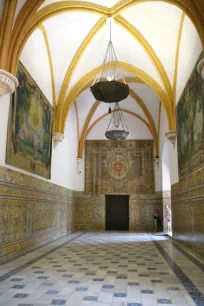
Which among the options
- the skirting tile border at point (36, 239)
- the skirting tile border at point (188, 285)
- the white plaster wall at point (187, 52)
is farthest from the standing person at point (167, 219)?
the skirting tile border at point (188, 285)

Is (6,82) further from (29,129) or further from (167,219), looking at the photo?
(167,219)

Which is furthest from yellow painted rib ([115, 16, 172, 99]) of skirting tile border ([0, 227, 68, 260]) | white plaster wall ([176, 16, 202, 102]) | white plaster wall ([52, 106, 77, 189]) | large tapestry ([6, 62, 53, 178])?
skirting tile border ([0, 227, 68, 260])

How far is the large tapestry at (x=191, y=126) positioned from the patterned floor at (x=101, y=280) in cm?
251

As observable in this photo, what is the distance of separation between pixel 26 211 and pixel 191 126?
5.12m

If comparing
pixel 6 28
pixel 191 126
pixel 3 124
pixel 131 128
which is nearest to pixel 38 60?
pixel 6 28

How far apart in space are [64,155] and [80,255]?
6449 mm

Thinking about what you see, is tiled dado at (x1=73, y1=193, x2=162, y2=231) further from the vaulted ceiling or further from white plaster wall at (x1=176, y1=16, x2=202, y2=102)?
white plaster wall at (x1=176, y1=16, x2=202, y2=102)

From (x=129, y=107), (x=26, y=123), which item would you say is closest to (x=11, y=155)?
(x=26, y=123)

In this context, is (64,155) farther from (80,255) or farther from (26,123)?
(80,255)

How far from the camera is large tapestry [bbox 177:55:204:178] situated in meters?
6.62

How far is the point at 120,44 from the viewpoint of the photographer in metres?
9.93

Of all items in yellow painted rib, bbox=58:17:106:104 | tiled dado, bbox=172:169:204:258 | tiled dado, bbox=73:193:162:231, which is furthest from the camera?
tiled dado, bbox=73:193:162:231

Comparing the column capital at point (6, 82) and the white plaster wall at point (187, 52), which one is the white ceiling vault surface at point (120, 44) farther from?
the column capital at point (6, 82)

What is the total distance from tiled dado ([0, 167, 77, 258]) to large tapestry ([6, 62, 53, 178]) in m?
0.42
